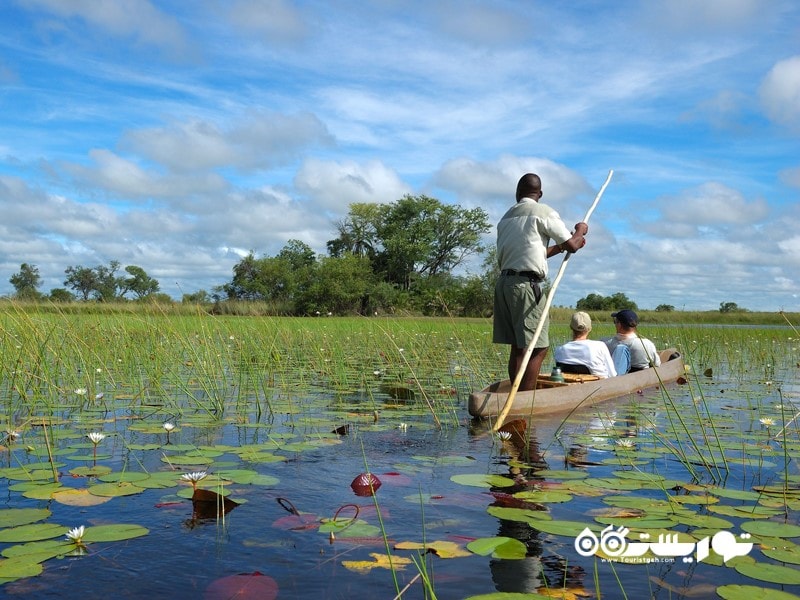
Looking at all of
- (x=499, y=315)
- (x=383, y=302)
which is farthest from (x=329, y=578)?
(x=383, y=302)

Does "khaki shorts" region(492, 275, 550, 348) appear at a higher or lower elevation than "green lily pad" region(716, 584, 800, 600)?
higher

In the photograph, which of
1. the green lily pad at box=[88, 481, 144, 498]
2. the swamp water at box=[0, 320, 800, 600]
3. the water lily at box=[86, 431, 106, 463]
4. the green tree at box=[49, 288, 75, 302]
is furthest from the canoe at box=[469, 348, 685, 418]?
the green tree at box=[49, 288, 75, 302]

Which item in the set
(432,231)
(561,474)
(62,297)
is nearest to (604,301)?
(432,231)

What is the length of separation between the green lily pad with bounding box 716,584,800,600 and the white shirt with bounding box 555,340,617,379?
4971 millimetres

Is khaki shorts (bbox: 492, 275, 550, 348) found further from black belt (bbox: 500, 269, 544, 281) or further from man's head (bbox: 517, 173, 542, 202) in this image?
man's head (bbox: 517, 173, 542, 202)

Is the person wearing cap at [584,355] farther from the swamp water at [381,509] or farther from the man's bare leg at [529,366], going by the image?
the swamp water at [381,509]

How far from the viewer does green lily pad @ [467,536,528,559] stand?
2.30 meters

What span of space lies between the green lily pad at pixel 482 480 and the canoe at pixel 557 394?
90 cm

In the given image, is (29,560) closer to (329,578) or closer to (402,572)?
(329,578)

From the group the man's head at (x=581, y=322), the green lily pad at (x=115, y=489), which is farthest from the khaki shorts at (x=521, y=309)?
the green lily pad at (x=115, y=489)

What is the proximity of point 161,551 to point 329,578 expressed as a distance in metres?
0.64

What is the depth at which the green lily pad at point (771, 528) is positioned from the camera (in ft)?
8.40

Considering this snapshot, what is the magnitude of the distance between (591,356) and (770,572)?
15.9 feet

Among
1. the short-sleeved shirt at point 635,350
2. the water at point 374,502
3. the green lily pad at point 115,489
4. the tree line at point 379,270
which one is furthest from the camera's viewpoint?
the tree line at point 379,270
